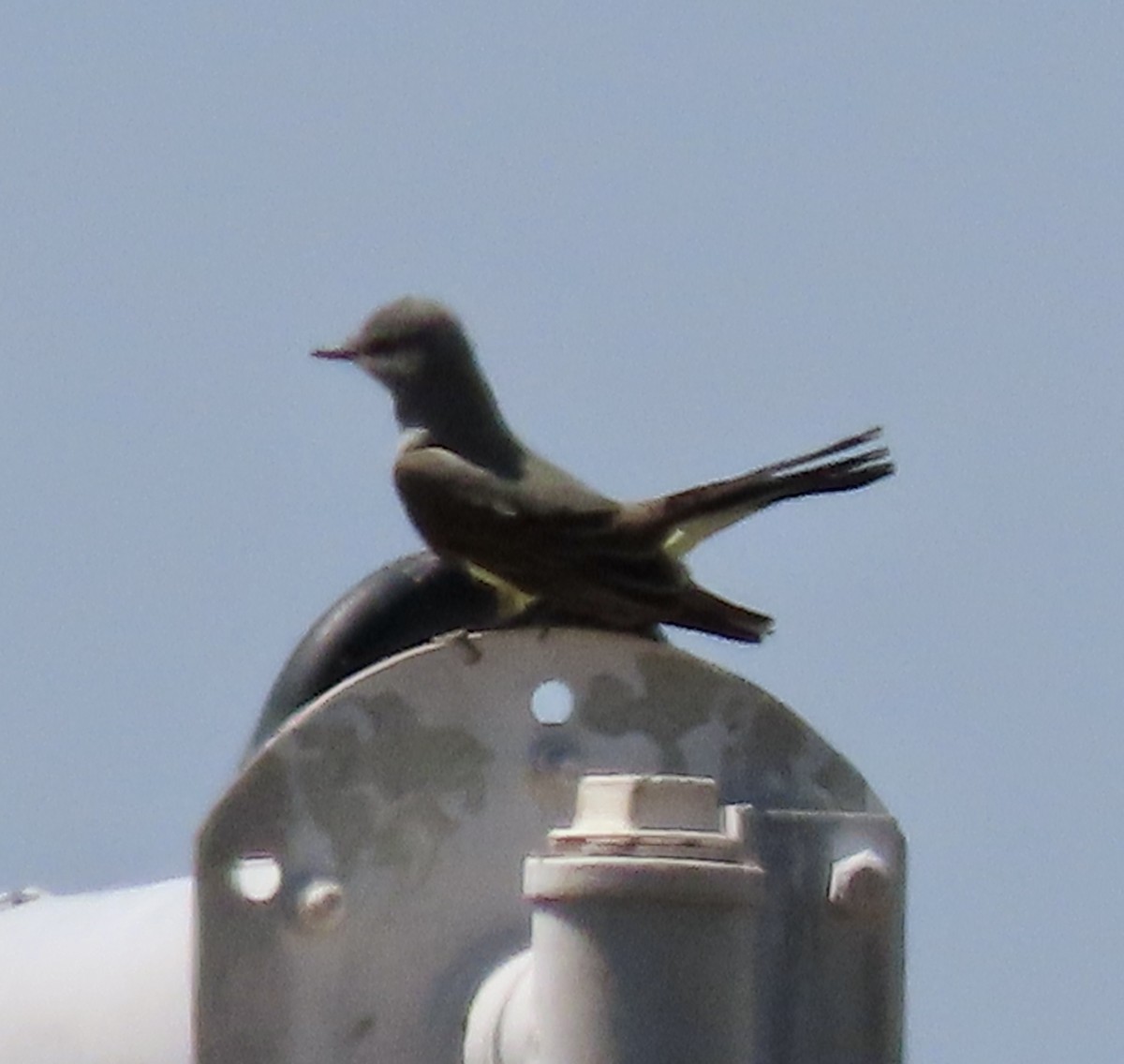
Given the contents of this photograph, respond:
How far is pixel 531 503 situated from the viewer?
120 inches

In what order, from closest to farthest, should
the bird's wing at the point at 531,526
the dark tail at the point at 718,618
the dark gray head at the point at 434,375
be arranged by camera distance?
the dark tail at the point at 718,618, the bird's wing at the point at 531,526, the dark gray head at the point at 434,375

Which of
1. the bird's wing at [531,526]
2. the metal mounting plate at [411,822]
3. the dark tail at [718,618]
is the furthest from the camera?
the bird's wing at [531,526]

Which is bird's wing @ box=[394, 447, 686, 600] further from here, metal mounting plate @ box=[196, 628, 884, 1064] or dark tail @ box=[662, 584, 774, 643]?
metal mounting plate @ box=[196, 628, 884, 1064]

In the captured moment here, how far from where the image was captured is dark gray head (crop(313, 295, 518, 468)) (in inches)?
119

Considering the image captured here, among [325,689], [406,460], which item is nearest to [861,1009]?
[325,689]

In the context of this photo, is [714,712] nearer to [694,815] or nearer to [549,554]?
[694,815]

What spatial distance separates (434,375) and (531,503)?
0.20 m

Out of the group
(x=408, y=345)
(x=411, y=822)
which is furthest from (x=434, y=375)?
(x=411, y=822)

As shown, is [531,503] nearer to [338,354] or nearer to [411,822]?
[338,354]

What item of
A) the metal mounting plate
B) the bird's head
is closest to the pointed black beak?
the bird's head

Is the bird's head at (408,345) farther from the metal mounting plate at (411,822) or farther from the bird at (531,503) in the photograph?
the metal mounting plate at (411,822)

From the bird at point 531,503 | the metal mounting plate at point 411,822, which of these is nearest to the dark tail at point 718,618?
the bird at point 531,503

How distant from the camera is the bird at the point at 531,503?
275 cm

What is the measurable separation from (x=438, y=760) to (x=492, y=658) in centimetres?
9
